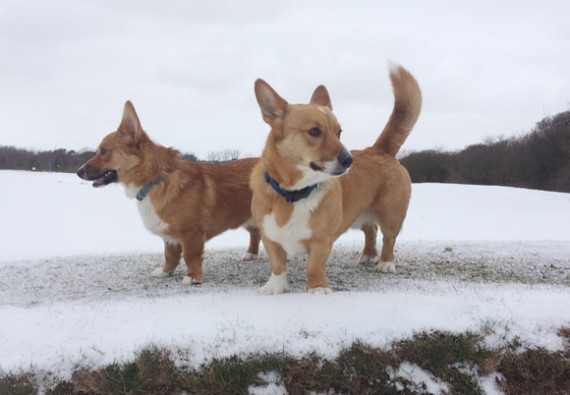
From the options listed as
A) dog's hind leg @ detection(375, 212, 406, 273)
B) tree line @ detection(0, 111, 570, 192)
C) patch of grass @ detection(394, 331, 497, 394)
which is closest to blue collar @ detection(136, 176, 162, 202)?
dog's hind leg @ detection(375, 212, 406, 273)

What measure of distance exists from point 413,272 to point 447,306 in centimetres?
196

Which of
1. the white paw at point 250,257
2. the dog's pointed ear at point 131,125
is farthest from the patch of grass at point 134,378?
the white paw at point 250,257

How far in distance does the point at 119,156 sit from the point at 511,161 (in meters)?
36.1

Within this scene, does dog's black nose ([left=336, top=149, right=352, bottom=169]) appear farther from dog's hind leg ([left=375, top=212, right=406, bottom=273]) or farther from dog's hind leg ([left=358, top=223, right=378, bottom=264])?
dog's hind leg ([left=358, top=223, right=378, bottom=264])

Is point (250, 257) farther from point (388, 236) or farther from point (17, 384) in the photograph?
point (17, 384)

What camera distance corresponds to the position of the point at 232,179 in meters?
5.42

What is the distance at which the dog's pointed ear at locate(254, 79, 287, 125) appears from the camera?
3.85 m

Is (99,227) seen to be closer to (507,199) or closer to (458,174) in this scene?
(507,199)

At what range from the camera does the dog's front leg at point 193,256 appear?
15.1 ft

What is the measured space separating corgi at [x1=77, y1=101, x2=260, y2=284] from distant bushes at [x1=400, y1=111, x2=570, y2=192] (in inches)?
1310

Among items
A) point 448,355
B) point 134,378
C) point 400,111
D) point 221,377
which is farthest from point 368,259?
point 134,378

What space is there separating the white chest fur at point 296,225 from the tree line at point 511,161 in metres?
26.3

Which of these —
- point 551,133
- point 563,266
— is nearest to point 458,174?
point 551,133

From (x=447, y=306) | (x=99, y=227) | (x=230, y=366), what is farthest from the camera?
(x=99, y=227)
